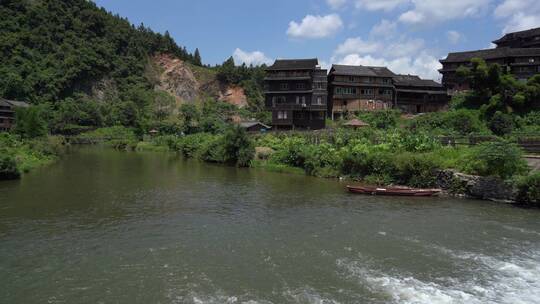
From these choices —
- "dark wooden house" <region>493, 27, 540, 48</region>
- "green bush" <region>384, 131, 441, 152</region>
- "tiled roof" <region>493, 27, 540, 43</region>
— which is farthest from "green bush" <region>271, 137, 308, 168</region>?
"tiled roof" <region>493, 27, 540, 43</region>

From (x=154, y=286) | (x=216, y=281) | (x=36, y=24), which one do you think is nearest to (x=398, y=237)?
(x=216, y=281)

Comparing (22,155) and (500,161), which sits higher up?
(500,161)

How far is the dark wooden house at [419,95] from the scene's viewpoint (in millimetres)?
84438

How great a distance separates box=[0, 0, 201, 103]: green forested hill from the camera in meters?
127

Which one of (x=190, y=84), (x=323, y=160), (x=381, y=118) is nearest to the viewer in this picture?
(x=323, y=160)

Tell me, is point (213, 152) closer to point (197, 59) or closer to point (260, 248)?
point (260, 248)

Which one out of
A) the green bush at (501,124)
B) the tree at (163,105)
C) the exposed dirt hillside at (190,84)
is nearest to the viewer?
the green bush at (501,124)

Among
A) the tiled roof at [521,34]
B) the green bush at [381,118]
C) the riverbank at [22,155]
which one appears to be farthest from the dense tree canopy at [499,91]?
the riverbank at [22,155]

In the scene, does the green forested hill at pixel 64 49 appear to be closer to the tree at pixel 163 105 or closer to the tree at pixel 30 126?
the tree at pixel 163 105

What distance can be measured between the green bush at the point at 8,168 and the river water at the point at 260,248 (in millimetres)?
5153

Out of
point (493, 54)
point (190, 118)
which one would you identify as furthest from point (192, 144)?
point (493, 54)

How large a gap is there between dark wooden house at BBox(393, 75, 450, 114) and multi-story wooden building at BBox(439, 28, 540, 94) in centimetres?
234

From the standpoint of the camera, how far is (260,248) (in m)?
21.4

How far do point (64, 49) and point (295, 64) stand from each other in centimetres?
10199
